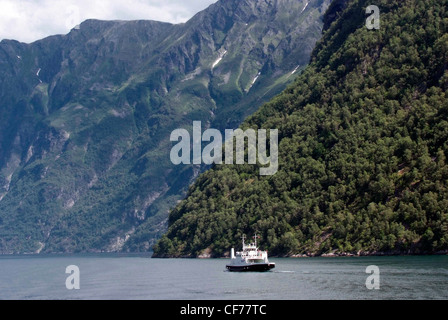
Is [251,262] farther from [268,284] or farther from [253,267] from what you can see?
[268,284]

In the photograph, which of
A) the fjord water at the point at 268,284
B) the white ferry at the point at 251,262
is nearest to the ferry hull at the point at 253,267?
the white ferry at the point at 251,262

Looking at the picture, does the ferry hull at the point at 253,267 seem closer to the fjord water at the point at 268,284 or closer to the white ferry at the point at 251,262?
the white ferry at the point at 251,262

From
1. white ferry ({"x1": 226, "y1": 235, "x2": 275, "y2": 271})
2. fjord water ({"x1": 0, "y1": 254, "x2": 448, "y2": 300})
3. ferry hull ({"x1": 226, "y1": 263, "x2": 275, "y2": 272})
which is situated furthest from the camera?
white ferry ({"x1": 226, "y1": 235, "x2": 275, "y2": 271})

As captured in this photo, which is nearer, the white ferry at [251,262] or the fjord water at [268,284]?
the fjord water at [268,284]

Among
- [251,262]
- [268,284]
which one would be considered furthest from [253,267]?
[268,284]

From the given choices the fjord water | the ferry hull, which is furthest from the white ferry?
the fjord water

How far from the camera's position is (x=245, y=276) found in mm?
165375

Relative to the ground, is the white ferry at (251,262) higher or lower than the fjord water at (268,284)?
higher

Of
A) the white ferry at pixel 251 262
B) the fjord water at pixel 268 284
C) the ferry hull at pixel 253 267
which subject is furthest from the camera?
the white ferry at pixel 251 262

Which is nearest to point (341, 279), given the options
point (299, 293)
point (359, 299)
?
point (299, 293)

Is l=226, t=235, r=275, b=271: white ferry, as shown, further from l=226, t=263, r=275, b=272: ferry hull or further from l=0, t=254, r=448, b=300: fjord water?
l=0, t=254, r=448, b=300: fjord water

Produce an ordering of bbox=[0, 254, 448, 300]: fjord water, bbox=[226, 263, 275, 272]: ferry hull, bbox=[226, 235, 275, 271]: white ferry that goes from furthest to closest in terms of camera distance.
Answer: bbox=[226, 235, 275, 271]: white ferry < bbox=[226, 263, 275, 272]: ferry hull < bbox=[0, 254, 448, 300]: fjord water

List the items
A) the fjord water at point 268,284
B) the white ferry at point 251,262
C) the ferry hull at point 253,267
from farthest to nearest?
the white ferry at point 251,262, the ferry hull at point 253,267, the fjord water at point 268,284
